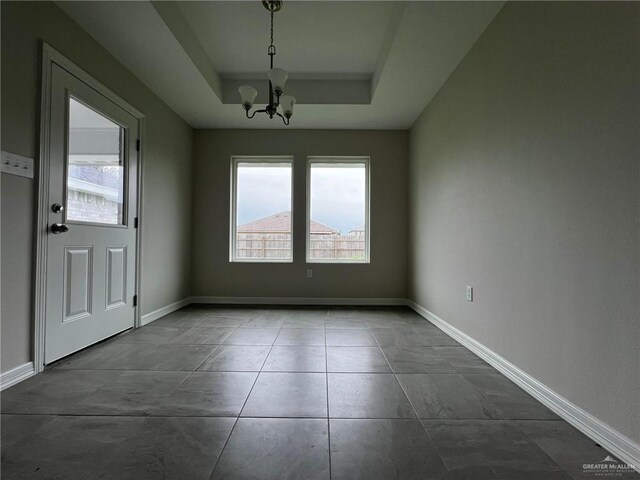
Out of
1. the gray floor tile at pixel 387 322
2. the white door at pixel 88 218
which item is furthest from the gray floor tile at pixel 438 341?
the white door at pixel 88 218

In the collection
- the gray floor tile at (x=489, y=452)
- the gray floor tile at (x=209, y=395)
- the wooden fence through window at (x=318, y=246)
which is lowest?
the gray floor tile at (x=209, y=395)

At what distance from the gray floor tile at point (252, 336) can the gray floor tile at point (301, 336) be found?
0.24 ft

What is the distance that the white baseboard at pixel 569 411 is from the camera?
1.12m

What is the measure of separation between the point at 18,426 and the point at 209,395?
78 centimetres

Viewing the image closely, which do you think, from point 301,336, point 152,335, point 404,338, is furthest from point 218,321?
point 404,338

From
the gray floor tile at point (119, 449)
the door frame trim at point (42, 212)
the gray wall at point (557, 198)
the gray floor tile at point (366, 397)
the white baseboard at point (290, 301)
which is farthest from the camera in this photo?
the white baseboard at point (290, 301)

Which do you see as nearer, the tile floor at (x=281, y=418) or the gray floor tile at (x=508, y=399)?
the tile floor at (x=281, y=418)

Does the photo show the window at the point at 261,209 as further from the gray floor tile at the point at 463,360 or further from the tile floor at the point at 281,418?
the gray floor tile at the point at 463,360

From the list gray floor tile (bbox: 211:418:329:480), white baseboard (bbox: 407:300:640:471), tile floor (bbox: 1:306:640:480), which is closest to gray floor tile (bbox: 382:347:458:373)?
tile floor (bbox: 1:306:640:480)

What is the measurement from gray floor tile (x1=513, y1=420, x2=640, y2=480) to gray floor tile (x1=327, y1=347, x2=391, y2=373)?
798 millimetres

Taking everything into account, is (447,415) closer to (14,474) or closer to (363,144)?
(14,474)

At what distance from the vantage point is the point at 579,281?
1357 mm

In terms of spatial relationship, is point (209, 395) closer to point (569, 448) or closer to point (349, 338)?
point (349, 338)

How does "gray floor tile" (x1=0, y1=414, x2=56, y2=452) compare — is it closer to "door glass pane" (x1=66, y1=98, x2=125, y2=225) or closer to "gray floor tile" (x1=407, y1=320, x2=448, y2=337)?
"door glass pane" (x1=66, y1=98, x2=125, y2=225)
